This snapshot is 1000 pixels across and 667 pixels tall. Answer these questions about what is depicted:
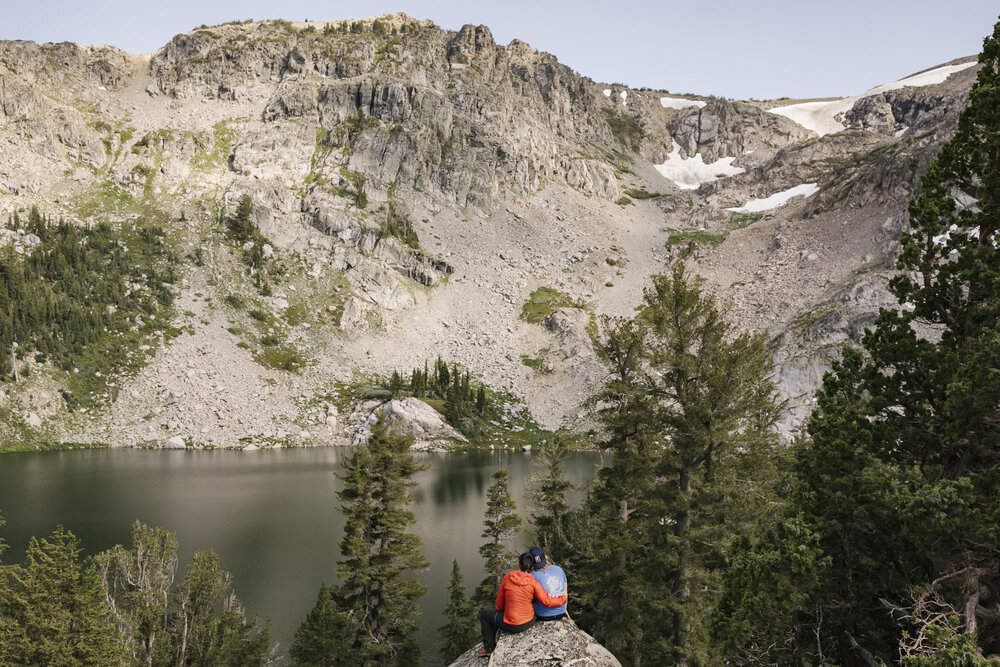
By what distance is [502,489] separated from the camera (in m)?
29.8

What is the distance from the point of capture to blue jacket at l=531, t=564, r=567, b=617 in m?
9.02

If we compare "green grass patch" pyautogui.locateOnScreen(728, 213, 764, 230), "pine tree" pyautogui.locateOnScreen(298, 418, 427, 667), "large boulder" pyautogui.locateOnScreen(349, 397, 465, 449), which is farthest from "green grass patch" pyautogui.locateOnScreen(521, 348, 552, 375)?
"pine tree" pyautogui.locateOnScreen(298, 418, 427, 667)

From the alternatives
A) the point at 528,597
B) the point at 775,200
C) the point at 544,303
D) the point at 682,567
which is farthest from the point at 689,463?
the point at 775,200

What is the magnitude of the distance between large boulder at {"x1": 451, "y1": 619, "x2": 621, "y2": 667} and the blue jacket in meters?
0.26

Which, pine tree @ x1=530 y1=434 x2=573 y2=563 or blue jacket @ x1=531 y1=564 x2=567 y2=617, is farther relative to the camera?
pine tree @ x1=530 y1=434 x2=573 y2=563

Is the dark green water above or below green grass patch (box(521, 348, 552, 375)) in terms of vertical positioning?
below

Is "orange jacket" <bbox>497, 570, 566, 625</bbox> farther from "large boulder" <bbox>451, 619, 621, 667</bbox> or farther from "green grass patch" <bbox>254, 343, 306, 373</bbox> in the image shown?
"green grass patch" <bbox>254, 343, 306, 373</bbox>

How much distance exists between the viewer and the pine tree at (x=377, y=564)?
2366cm

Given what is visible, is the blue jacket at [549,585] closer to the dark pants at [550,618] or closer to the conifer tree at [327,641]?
the dark pants at [550,618]

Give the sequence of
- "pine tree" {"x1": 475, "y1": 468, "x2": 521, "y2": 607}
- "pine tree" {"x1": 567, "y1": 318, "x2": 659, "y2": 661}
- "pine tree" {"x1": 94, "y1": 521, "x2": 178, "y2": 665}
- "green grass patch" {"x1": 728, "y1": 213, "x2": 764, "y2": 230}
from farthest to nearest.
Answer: "green grass patch" {"x1": 728, "y1": 213, "x2": 764, "y2": 230}
"pine tree" {"x1": 475, "y1": 468, "x2": 521, "y2": 607}
"pine tree" {"x1": 94, "y1": 521, "x2": 178, "y2": 665}
"pine tree" {"x1": 567, "y1": 318, "x2": 659, "y2": 661}

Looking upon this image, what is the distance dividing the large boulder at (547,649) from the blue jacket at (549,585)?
256 mm

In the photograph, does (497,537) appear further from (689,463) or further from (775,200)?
(775,200)

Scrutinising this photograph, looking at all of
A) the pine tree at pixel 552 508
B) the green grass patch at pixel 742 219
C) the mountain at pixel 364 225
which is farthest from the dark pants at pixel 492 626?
the green grass patch at pixel 742 219

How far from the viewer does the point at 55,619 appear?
53.1 feet
